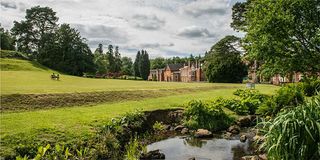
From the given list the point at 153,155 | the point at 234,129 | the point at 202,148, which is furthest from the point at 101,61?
the point at 153,155

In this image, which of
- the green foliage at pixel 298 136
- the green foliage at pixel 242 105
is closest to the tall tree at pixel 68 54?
the green foliage at pixel 242 105

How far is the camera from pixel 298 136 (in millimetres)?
8094

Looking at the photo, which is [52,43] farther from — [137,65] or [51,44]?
[137,65]

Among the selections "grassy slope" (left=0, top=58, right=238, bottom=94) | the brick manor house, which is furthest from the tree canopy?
the brick manor house

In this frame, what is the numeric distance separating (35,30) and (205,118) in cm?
8002

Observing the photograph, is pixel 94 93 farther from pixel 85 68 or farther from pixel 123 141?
pixel 85 68

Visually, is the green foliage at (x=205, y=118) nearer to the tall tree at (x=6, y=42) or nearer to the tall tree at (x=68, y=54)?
the tall tree at (x=68, y=54)

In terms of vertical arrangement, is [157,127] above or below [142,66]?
below

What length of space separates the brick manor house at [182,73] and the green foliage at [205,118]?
82240 millimetres

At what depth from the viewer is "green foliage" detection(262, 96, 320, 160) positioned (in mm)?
8078

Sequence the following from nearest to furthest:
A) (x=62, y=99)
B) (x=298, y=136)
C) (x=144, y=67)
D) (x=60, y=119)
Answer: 1. (x=298, y=136)
2. (x=60, y=119)
3. (x=62, y=99)
4. (x=144, y=67)

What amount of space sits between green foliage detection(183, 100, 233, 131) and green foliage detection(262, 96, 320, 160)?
40.4 ft

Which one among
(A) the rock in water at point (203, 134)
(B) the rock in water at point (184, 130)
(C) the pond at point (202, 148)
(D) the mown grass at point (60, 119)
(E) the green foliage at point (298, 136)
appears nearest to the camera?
(E) the green foliage at point (298, 136)

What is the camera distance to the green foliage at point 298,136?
808 cm
